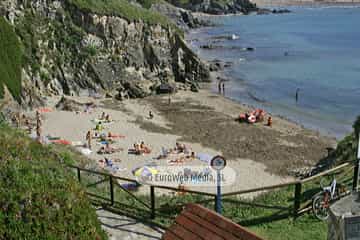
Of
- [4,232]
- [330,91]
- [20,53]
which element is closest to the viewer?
[4,232]

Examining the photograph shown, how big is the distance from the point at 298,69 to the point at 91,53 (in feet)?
83.9

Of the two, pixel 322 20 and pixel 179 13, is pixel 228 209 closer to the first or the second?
pixel 179 13

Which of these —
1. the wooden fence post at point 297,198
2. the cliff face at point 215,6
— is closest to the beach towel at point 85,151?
the wooden fence post at point 297,198

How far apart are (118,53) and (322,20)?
85520mm

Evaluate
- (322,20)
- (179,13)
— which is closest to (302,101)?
(179,13)

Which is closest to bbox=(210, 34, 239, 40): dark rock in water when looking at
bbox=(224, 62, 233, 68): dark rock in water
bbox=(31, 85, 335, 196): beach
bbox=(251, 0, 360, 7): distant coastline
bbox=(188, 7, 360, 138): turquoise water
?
bbox=(188, 7, 360, 138): turquoise water

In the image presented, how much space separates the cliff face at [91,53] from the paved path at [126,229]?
80.9 feet

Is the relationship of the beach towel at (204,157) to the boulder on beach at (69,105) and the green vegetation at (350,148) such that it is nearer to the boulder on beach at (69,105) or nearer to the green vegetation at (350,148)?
the green vegetation at (350,148)

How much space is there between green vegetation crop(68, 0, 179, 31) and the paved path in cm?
3574

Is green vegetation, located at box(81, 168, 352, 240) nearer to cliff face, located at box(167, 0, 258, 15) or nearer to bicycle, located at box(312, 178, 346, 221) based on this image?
bicycle, located at box(312, 178, 346, 221)

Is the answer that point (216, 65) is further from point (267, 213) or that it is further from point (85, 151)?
point (267, 213)

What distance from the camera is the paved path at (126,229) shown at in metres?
10.5

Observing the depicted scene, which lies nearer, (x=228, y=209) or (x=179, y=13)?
(x=228, y=209)

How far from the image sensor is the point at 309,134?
30.9 metres
